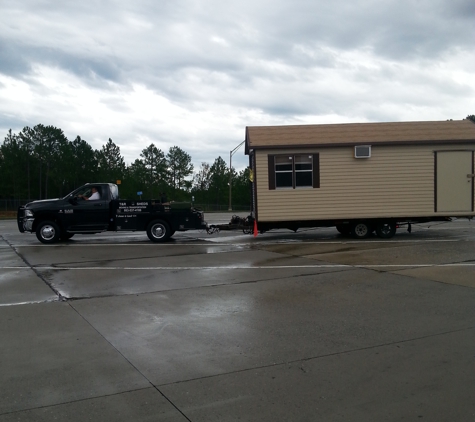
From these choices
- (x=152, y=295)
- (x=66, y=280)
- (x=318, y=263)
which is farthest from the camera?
(x=318, y=263)

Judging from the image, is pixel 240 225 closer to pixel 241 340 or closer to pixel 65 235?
pixel 65 235

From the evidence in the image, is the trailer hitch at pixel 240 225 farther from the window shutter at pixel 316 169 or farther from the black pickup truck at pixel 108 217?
the window shutter at pixel 316 169

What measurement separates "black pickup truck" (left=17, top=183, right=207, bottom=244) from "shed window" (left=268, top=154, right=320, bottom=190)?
3156 mm

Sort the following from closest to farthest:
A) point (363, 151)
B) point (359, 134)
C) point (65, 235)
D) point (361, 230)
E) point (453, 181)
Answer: point (363, 151) < point (453, 181) < point (359, 134) < point (361, 230) < point (65, 235)

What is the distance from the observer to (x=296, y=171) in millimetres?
17547

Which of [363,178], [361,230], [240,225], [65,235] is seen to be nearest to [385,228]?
[361,230]

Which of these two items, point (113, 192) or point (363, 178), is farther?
point (113, 192)

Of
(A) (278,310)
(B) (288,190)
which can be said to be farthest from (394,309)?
(B) (288,190)

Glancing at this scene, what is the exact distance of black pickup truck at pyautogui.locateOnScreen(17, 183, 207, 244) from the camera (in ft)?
57.3

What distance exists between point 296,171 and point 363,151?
A: 7.97 ft

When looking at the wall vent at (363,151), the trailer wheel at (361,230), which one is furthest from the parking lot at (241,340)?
the wall vent at (363,151)

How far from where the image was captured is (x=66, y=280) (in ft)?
34.6

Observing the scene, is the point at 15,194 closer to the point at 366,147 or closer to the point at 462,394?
the point at 366,147

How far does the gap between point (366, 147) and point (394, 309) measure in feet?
35.2
